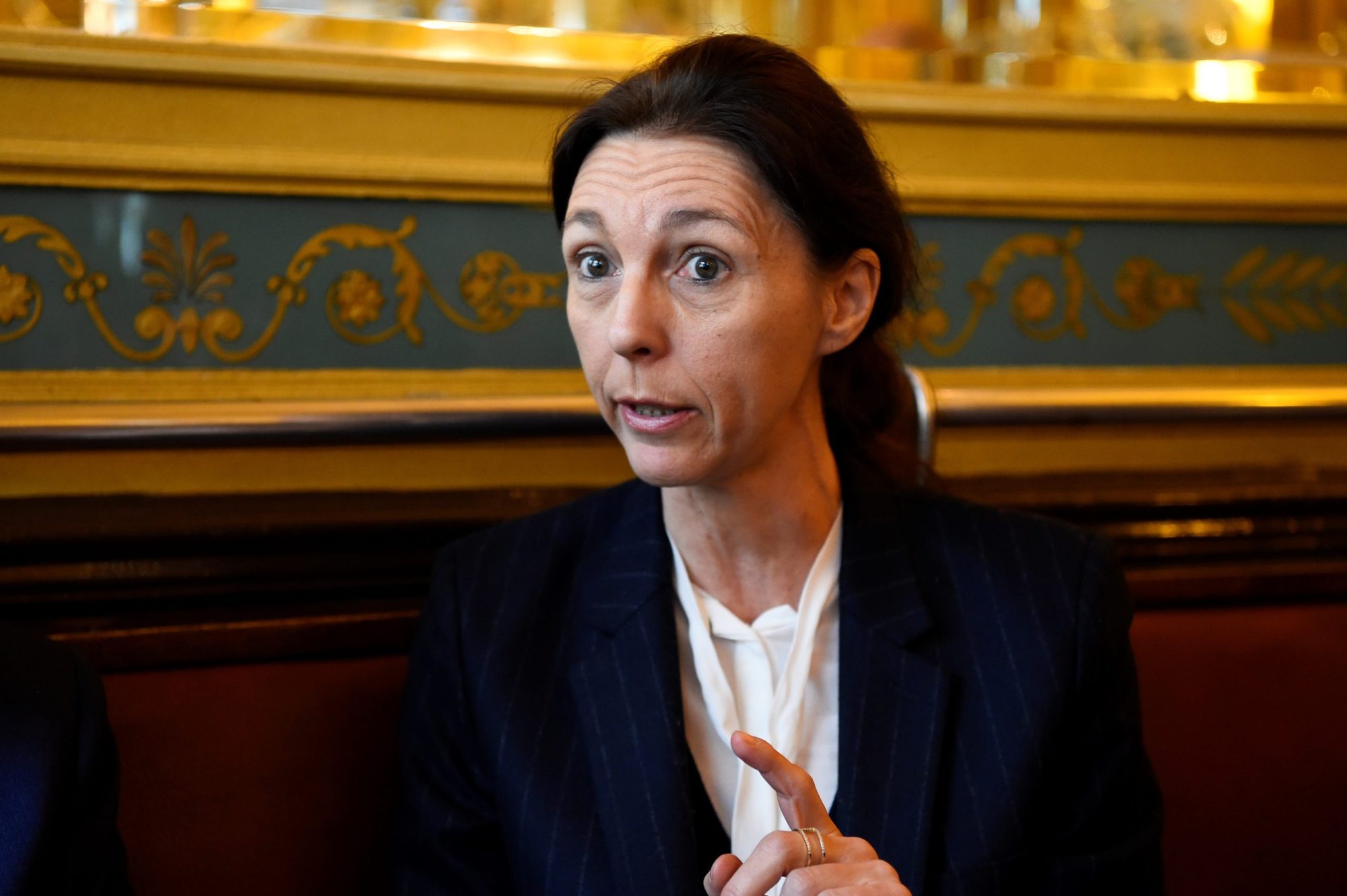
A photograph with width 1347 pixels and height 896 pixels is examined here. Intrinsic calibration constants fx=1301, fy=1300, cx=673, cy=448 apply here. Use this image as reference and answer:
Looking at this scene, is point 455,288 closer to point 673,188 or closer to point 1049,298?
point 673,188

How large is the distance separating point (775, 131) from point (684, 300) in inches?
7.4

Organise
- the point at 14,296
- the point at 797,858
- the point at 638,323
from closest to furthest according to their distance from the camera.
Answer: the point at 797,858 → the point at 638,323 → the point at 14,296

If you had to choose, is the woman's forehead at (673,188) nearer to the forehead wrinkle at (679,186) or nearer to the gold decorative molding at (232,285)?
the forehead wrinkle at (679,186)

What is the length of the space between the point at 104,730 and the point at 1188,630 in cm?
123

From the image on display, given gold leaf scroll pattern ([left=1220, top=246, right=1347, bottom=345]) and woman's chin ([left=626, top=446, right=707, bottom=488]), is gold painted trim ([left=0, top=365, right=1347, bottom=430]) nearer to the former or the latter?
woman's chin ([left=626, top=446, right=707, bottom=488])

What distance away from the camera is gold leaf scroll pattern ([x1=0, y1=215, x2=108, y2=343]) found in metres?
1.54

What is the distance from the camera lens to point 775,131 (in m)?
1.26

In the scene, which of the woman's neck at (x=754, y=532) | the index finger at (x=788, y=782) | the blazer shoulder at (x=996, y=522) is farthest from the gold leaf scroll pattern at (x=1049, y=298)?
the index finger at (x=788, y=782)

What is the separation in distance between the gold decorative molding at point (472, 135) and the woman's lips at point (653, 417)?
0.58m

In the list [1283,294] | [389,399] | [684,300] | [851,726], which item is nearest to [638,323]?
[684,300]

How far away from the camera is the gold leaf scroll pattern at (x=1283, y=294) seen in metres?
2.08

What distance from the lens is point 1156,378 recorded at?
2.04 metres

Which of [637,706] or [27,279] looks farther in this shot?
[27,279]

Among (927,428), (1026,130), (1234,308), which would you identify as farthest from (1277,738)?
(1026,130)
